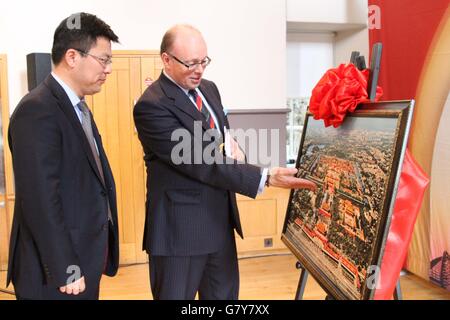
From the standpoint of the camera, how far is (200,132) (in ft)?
5.45

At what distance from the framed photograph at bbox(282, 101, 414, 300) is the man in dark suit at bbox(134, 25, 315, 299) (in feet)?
0.43

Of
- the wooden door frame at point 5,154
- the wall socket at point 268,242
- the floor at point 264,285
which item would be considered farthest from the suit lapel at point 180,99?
the wall socket at point 268,242

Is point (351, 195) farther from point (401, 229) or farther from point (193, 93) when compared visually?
point (193, 93)

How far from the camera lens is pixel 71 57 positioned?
1419mm

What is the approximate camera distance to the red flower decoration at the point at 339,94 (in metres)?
1.45

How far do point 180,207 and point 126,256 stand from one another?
94.1 inches

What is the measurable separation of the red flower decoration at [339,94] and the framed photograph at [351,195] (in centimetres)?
4

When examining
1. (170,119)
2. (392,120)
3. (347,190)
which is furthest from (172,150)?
(392,120)

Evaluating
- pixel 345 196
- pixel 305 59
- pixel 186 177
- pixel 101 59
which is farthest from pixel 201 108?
pixel 305 59

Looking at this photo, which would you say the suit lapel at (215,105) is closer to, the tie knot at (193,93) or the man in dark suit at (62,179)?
the tie knot at (193,93)

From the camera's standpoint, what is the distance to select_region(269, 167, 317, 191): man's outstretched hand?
62.7 inches

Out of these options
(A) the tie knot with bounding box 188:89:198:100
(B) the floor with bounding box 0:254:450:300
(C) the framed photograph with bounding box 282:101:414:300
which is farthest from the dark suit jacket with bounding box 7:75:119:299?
(B) the floor with bounding box 0:254:450:300

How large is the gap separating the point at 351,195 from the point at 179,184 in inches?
25.6

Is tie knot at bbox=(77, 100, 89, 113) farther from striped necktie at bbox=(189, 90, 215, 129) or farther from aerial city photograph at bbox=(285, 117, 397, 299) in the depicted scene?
aerial city photograph at bbox=(285, 117, 397, 299)
